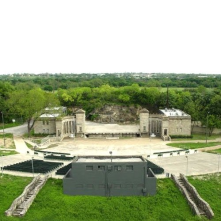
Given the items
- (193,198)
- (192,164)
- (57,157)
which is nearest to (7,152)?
(57,157)

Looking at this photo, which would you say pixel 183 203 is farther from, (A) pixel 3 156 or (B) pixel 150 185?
(A) pixel 3 156

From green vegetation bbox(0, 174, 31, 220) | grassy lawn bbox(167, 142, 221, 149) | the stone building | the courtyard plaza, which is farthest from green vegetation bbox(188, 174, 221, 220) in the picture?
the stone building

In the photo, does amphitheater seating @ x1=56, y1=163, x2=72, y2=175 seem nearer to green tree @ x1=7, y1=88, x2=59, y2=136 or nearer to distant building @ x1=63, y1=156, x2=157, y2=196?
distant building @ x1=63, y1=156, x2=157, y2=196

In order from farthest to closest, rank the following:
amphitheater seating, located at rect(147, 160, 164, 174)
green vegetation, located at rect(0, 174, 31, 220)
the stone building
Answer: the stone building
amphitheater seating, located at rect(147, 160, 164, 174)
green vegetation, located at rect(0, 174, 31, 220)

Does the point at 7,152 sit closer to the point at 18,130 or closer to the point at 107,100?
the point at 18,130

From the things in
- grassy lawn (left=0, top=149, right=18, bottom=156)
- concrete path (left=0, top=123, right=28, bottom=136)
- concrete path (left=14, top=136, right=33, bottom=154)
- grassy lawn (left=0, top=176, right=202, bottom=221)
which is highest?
concrete path (left=0, top=123, right=28, bottom=136)

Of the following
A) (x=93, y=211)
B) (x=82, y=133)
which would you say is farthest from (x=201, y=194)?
(x=82, y=133)
